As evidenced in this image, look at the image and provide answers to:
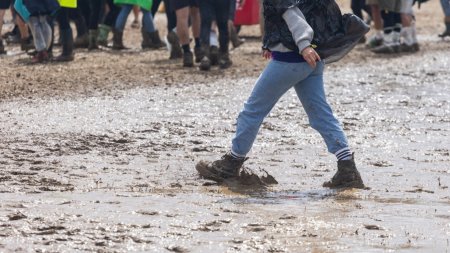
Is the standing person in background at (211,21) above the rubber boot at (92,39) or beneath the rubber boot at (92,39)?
above

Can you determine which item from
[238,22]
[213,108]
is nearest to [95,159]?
[213,108]

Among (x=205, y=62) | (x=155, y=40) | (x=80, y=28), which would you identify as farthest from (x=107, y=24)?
(x=205, y=62)

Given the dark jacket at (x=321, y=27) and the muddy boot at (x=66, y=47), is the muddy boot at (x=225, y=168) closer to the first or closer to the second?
the dark jacket at (x=321, y=27)

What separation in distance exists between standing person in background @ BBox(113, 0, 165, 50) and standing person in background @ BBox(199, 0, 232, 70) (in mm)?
3307

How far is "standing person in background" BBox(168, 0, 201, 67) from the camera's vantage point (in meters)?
15.4

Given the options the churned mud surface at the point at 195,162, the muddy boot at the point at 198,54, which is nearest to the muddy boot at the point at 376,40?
the churned mud surface at the point at 195,162

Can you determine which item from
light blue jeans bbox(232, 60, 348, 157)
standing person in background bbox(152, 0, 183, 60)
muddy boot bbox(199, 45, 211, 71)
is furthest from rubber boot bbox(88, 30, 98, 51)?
light blue jeans bbox(232, 60, 348, 157)

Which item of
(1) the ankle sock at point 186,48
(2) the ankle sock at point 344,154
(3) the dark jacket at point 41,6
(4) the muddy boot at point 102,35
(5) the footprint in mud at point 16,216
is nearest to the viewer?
(5) the footprint in mud at point 16,216

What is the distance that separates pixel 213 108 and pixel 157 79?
8.70 feet

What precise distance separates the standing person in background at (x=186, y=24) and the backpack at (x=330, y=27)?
7.61 m

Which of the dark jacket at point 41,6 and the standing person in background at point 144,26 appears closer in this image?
the dark jacket at point 41,6

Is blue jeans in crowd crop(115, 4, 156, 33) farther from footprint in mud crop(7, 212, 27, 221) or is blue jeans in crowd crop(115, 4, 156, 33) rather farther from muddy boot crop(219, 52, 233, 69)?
footprint in mud crop(7, 212, 27, 221)

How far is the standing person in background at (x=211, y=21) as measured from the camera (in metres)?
15.0

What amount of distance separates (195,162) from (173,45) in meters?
8.45
